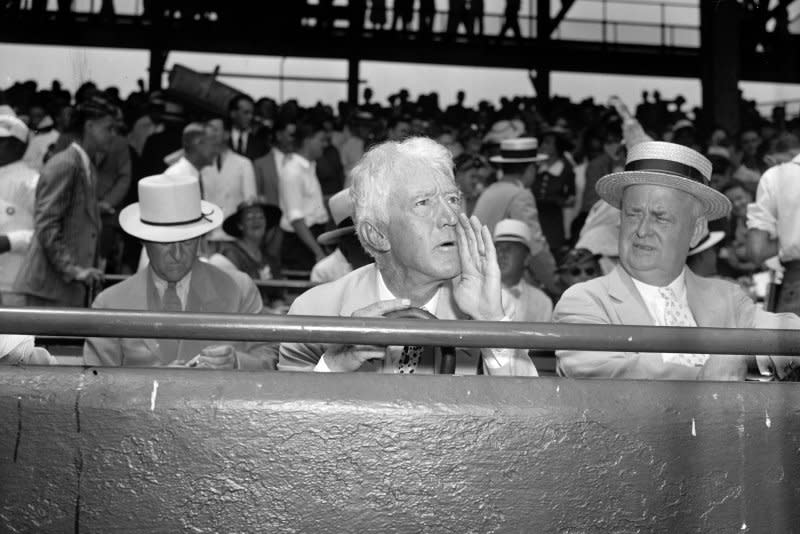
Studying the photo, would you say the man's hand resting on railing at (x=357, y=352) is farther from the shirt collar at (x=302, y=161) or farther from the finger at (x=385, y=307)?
the shirt collar at (x=302, y=161)

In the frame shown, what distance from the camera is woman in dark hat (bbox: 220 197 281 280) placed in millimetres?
7043

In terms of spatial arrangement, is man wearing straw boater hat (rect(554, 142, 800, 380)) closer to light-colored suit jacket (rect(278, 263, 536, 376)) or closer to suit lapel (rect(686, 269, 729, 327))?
→ suit lapel (rect(686, 269, 729, 327))

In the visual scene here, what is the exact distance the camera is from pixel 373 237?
3.49m

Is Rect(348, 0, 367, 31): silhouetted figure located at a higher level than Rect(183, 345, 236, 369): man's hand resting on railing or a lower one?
higher

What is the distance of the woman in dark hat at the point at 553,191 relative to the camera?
9.36 metres

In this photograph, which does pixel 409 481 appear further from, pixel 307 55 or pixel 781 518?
pixel 307 55

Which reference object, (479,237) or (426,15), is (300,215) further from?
(426,15)

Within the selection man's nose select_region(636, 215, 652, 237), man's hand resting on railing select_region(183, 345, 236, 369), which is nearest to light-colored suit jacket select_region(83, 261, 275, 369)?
man's hand resting on railing select_region(183, 345, 236, 369)

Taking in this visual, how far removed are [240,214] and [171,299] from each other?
8.35 ft

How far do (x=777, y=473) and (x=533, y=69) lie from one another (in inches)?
735

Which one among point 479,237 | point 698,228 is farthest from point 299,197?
point 479,237

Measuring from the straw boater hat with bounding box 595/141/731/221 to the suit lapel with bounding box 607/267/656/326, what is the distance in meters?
0.34

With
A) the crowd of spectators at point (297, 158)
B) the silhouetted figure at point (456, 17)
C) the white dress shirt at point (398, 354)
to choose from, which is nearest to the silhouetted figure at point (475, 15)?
the silhouetted figure at point (456, 17)

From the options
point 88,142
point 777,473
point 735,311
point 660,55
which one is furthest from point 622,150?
point 660,55
